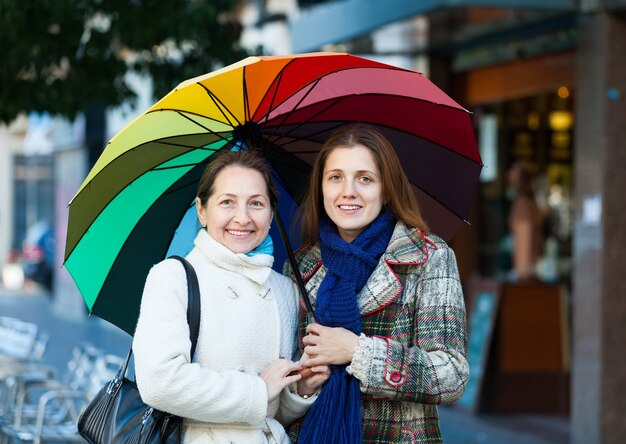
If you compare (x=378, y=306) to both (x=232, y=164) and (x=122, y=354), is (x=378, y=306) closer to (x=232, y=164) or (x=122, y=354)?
(x=232, y=164)

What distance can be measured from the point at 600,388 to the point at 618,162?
159cm

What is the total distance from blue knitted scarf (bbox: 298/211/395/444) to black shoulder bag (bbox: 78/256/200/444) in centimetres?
41

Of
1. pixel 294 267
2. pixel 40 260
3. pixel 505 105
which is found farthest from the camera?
pixel 40 260

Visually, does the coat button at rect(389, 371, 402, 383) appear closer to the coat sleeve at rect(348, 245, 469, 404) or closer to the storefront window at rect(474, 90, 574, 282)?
the coat sleeve at rect(348, 245, 469, 404)

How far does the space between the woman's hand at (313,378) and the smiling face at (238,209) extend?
383 millimetres

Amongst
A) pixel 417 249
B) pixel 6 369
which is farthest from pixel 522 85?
pixel 417 249

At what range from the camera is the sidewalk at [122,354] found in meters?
9.08

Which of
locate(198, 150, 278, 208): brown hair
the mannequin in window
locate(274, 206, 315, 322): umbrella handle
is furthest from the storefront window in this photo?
locate(198, 150, 278, 208): brown hair

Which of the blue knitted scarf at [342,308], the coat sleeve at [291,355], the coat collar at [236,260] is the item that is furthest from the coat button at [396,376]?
the coat collar at [236,260]

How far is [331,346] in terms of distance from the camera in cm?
335

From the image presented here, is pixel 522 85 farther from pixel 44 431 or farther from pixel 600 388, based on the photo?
pixel 44 431

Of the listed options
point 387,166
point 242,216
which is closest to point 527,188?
point 387,166

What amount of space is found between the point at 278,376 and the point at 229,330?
0.66ft

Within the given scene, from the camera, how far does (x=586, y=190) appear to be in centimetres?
802
